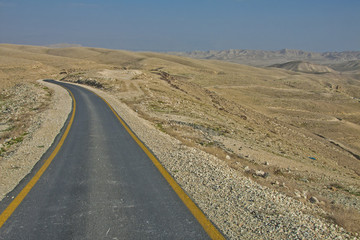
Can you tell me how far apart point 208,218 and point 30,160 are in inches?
265

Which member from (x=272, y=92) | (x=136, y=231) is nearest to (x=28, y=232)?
(x=136, y=231)

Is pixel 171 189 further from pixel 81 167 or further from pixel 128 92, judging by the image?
pixel 128 92

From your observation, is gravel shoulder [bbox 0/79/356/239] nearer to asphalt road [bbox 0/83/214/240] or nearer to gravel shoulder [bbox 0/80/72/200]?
gravel shoulder [bbox 0/80/72/200]

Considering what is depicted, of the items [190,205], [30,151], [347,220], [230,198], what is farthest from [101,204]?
[30,151]

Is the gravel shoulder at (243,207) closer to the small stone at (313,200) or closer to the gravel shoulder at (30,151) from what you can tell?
the small stone at (313,200)

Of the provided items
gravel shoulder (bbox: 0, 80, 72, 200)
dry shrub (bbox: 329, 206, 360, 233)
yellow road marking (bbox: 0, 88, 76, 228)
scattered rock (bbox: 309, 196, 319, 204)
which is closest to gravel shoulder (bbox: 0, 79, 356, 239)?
gravel shoulder (bbox: 0, 80, 72, 200)

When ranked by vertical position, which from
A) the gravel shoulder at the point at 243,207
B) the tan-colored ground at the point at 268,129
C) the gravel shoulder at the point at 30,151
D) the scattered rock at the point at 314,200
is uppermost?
the gravel shoulder at the point at 243,207

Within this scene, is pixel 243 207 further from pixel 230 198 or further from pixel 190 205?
pixel 190 205

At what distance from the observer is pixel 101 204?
6.50 meters

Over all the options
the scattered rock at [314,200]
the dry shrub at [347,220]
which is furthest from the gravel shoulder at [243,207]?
the scattered rock at [314,200]

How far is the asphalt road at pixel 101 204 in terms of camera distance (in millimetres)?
5414

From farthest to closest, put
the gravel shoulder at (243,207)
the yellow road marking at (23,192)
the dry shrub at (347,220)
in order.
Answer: the dry shrub at (347,220) → the yellow road marking at (23,192) → the gravel shoulder at (243,207)

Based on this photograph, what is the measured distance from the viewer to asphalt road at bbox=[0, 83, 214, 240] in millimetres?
5414

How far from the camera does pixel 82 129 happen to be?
15156 mm
